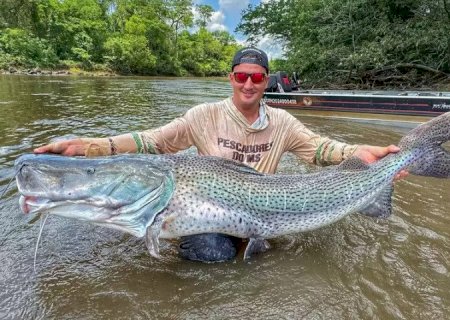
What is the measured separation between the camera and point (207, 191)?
Answer: 9.30ft

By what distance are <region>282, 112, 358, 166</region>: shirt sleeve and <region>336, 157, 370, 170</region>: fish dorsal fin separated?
0.40 meters

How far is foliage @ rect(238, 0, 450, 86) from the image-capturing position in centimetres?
1423

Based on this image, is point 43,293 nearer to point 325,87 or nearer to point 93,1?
point 325,87

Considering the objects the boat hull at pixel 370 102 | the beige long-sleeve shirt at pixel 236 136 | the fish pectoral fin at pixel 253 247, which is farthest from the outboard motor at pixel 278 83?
the fish pectoral fin at pixel 253 247

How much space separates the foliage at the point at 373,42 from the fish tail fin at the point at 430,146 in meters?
12.4

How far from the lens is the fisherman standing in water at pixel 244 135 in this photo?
137 inches

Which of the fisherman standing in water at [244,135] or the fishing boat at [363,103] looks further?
the fishing boat at [363,103]

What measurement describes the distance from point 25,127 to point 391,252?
28.2 ft

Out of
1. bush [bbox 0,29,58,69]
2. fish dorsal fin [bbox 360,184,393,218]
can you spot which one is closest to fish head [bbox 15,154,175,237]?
fish dorsal fin [bbox 360,184,393,218]

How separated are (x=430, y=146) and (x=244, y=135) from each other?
1678 mm

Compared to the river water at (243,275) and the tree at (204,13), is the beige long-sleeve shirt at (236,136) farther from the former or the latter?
the tree at (204,13)

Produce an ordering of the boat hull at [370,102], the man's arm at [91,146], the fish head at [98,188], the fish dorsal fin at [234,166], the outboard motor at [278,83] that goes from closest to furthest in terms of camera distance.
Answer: the fish head at [98,188]
the man's arm at [91,146]
the fish dorsal fin at [234,166]
the boat hull at [370,102]
the outboard motor at [278,83]

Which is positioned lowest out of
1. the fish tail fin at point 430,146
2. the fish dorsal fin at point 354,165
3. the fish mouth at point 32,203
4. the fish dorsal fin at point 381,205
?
the fish dorsal fin at point 381,205

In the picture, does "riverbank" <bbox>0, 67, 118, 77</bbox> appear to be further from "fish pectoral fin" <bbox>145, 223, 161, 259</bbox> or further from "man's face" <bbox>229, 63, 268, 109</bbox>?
"fish pectoral fin" <bbox>145, 223, 161, 259</bbox>
